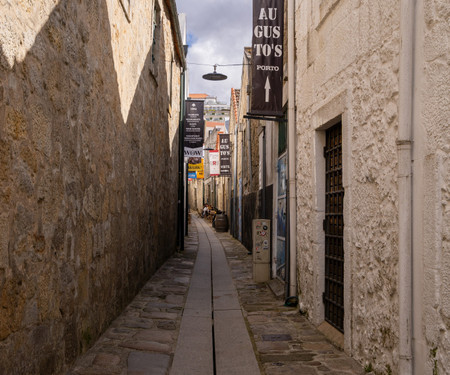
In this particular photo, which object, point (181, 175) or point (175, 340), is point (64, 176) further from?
point (181, 175)

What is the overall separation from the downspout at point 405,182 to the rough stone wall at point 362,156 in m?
0.15

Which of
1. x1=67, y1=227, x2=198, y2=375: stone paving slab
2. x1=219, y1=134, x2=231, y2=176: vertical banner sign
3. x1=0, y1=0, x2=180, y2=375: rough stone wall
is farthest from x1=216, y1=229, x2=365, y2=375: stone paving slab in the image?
x1=219, y1=134, x2=231, y2=176: vertical banner sign

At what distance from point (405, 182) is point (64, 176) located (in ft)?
7.95

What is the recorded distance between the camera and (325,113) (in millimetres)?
4949

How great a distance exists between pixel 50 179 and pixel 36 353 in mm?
1123

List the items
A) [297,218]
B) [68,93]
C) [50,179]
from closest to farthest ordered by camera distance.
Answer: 1. [50,179]
2. [68,93]
3. [297,218]

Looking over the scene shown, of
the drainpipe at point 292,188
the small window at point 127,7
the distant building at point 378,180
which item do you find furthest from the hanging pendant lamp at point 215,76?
the distant building at point 378,180

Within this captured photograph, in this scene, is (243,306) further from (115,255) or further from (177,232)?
(177,232)

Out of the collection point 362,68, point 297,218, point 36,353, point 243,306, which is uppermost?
point 362,68

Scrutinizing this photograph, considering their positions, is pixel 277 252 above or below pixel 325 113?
below

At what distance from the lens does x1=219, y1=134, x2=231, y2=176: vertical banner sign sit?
69.7ft

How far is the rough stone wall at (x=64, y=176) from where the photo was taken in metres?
2.65

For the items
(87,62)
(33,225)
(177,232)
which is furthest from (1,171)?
(177,232)

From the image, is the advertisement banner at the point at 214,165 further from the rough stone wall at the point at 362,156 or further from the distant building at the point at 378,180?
the rough stone wall at the point at 362,156
